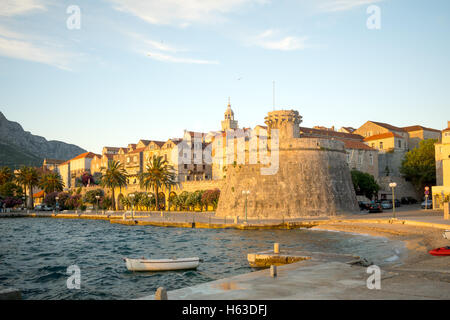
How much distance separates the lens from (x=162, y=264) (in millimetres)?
20750

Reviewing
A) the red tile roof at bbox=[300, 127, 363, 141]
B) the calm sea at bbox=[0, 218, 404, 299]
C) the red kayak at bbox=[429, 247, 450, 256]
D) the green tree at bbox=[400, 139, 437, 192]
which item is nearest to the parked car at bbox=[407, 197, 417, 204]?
the green tree at bbox=[400, 139, 437, 192]

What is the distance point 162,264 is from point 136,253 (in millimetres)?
7266

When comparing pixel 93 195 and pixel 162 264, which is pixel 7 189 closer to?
pixel 93 195

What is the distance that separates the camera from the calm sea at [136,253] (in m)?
18.1

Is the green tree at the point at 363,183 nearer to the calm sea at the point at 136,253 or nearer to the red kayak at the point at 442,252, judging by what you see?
the calm sea at the point at 136,253

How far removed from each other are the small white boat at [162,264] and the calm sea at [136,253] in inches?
12.2

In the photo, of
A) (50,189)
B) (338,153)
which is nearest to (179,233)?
(338,153)

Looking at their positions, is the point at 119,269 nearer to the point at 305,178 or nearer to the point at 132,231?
the point at 132,231

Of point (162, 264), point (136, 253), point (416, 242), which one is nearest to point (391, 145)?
point (416, 242)

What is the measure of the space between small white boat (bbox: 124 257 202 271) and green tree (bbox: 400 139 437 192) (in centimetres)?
5827

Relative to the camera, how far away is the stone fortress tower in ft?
145

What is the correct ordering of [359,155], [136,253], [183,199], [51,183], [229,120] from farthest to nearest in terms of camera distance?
[229,120], [51,183], [359,155], [183,199], [136,253]
